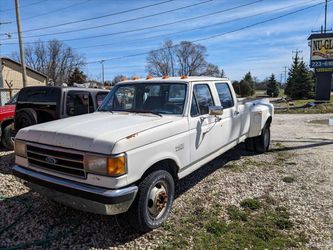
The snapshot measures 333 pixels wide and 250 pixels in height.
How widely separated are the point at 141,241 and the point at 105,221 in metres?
0.71

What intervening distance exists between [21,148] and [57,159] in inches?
29.4

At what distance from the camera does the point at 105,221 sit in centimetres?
415

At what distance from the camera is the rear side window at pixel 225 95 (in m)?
5.73

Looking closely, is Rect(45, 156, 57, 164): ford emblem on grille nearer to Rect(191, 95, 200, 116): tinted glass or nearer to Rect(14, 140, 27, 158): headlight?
Rect(14, 140, 27, 158): headlight

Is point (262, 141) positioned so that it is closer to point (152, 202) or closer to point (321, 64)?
point (152, 202)

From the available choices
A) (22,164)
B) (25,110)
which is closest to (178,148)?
(22,164)

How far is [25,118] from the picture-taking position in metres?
6.89

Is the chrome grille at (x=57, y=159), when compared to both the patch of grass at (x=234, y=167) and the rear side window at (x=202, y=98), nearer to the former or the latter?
the rear side window at (x=202, y=98)

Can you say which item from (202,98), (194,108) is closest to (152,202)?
(194,108)

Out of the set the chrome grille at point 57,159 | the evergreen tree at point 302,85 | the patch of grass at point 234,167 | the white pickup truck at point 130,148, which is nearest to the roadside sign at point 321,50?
the evergreen tree at point 302,85

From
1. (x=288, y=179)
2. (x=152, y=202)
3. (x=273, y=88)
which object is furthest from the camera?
(x=273, y=88)

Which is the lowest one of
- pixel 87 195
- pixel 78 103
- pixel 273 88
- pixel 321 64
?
pixel 87 195

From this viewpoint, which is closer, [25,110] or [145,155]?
[145,155]

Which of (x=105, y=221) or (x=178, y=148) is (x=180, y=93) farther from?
(x=105, y=221)
